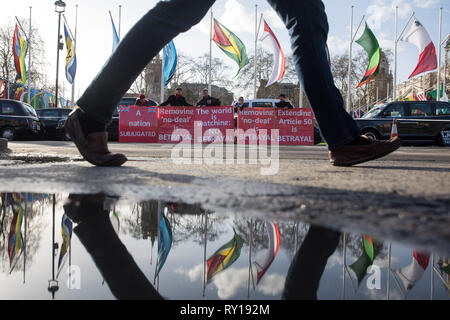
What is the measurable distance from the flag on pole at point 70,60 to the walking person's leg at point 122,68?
22.7 metres

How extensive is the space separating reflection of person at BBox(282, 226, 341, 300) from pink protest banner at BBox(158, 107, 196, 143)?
13.3 m

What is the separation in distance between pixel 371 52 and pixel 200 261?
22666 millimetres

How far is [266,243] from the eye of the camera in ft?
2.72

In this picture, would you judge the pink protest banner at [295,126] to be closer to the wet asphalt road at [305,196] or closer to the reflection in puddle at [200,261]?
the wet asphalt road at [305,196]

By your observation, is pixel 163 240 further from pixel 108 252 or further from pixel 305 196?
pixel 305 196

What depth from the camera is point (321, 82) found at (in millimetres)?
2355

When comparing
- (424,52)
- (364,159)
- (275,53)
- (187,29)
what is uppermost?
(275,53)

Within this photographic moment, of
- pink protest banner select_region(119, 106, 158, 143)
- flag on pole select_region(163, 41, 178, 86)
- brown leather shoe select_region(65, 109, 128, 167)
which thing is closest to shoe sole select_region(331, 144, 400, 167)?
brown leather shoe select_region(65, 109, 128, 167)

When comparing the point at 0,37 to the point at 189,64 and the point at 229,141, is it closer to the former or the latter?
the point at 189,64

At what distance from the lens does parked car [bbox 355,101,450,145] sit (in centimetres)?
1354

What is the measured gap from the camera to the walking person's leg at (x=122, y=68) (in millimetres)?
2150

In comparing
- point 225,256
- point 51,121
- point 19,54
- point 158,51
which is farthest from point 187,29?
point 19,54

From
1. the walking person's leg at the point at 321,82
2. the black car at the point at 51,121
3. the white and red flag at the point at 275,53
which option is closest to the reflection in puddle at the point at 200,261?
the walking person's leg at the point at 321,82

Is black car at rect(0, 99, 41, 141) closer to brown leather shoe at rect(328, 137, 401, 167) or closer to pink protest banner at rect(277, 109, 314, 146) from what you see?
pink protest banner at rect(277, 109, 314, 146)
